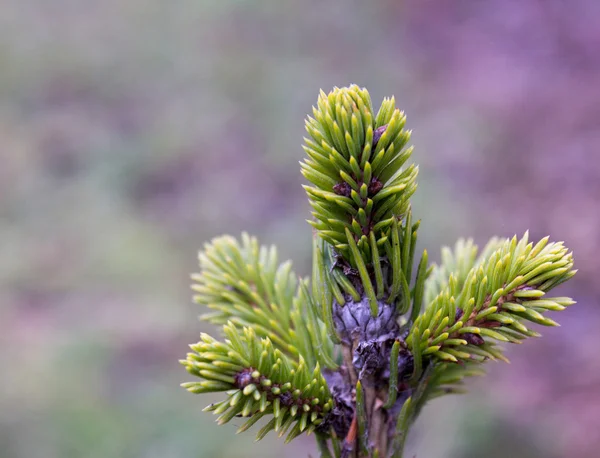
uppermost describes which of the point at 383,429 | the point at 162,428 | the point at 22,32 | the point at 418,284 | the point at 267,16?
the point at 22,32

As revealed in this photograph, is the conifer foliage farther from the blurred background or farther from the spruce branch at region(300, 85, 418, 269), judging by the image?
the blurred background

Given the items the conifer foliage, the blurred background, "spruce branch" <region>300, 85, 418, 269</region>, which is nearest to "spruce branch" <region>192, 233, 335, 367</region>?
the conifer foliage

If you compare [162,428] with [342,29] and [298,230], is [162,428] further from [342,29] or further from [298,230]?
[342,29]

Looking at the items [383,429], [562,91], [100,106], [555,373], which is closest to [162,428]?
[555,373]

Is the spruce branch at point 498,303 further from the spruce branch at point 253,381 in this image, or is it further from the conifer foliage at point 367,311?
the spruce branch at point 253,381

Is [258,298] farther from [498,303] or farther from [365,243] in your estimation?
[498,303]

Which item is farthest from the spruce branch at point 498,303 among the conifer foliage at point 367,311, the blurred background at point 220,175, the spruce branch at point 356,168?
the blurred background at point 220,175
